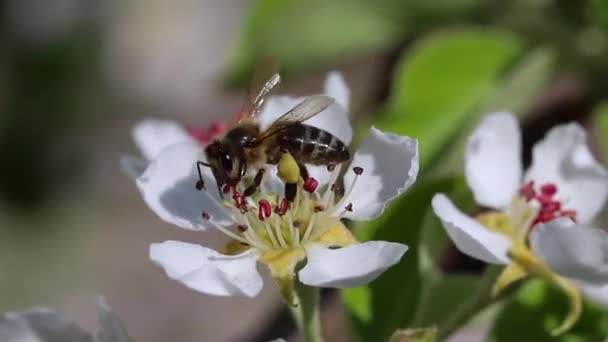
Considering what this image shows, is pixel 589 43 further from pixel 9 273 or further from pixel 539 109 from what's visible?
pixel 9 273

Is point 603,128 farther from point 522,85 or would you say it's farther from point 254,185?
point 254,185

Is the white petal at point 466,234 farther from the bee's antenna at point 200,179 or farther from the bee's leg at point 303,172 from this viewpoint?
the bee's antenna at point 200,179

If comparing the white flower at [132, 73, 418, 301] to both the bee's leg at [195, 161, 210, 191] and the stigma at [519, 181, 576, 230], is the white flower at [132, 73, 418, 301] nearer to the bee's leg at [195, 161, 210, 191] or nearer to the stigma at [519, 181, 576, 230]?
the bee's leg at [195, 161, 210, 191]

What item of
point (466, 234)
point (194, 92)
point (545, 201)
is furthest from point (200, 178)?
point (194, 92)

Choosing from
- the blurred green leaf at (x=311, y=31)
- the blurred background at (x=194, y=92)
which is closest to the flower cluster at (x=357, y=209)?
the blurred background at (x=194, y=92)

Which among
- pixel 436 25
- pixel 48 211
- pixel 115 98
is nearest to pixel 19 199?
pixel 48 211

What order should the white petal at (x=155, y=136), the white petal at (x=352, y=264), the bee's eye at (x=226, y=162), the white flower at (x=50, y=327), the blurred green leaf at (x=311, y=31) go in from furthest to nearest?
the blurred green leaf at (x=311, y=31) → the white petal at (x=155, y=136) → the bee's eye at (x=226, y=162) → the white flower at (x=50, y=327) → the white petal at (x=352, y=264)
